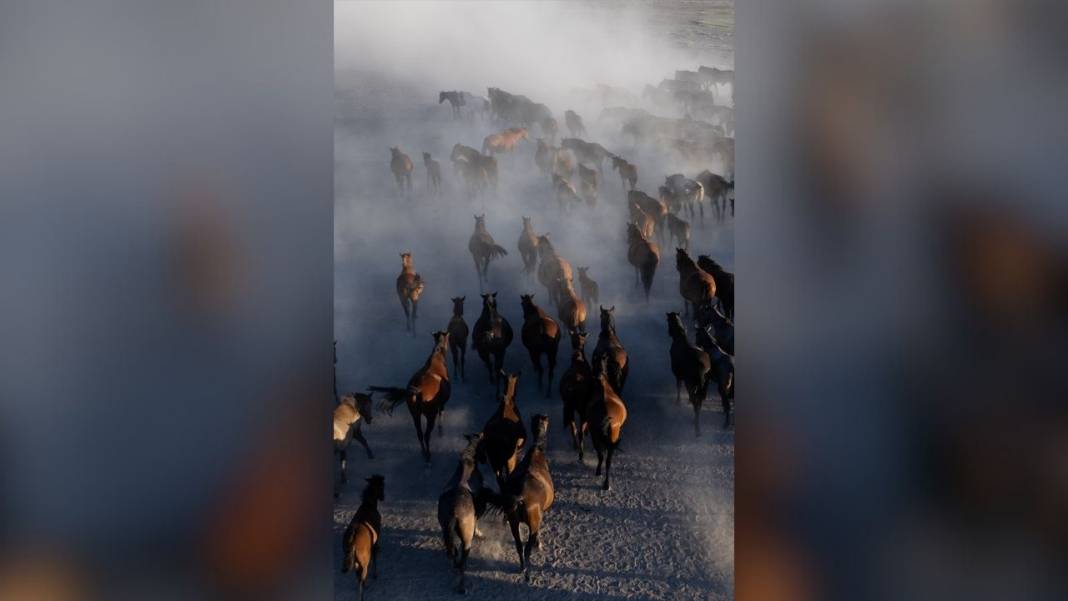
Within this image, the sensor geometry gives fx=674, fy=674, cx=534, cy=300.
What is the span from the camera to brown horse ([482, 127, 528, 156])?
741 cm

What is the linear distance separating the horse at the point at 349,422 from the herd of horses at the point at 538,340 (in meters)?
0.01

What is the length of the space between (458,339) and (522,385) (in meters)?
0.67

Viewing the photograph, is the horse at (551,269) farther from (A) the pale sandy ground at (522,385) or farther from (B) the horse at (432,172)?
(B) the horse at (432,172)

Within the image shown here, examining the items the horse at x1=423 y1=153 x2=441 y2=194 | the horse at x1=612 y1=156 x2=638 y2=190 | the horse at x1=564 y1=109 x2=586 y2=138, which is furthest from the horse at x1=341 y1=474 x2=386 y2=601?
the horse at x1=612 y1=156 x2=638 y2=190

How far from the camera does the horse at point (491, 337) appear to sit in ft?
18.3

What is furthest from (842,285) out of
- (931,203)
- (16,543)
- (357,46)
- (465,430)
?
(465,430)

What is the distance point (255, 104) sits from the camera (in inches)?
70.1

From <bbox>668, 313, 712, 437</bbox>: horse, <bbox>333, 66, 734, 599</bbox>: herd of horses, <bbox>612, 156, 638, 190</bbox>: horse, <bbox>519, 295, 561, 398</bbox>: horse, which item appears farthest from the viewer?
<bbox>612, 156, 638, 190</bbox>: horse

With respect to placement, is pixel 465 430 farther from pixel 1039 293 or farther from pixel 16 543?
pixel 1039 293

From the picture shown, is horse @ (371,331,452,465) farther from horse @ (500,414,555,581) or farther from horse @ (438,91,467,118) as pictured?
horse @ (438,91,467,118)

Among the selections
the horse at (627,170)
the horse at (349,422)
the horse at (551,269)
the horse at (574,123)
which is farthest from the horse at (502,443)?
the horse at (627,170)

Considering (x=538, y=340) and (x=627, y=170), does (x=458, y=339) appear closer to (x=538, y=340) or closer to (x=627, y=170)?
(x=538, y=340)

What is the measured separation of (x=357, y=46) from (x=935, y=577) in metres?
2.97

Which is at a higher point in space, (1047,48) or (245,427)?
(1047,48)
